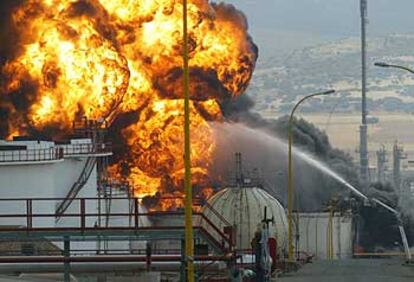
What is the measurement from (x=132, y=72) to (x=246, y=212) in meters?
12.8

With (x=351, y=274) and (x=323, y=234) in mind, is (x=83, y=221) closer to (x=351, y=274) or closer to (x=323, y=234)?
(x=351, y=274)

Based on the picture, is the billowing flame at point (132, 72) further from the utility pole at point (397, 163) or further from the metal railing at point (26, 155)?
the utility pole at point (397, 163)

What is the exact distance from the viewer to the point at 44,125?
73812 millimetres

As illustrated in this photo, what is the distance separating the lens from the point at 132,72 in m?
75.4

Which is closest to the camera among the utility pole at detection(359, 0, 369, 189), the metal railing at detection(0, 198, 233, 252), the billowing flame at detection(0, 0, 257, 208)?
the metal railing at detection(0, 198, 233, 252)

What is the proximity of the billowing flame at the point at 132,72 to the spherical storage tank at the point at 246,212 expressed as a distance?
5.26 meters

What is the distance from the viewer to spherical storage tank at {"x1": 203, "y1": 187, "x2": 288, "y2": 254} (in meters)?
71.3

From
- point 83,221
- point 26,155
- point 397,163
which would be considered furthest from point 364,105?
point 83,221

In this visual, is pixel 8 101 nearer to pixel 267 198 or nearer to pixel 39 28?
pixel 39 28

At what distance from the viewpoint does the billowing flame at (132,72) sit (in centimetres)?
7200

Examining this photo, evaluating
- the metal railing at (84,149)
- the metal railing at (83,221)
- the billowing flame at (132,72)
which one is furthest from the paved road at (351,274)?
the billowing flame at (132,72)

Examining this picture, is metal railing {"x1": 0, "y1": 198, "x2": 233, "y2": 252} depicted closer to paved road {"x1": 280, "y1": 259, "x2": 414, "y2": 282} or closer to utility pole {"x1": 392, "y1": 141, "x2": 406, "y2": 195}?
paved road {"x1": 280, "y1": 259, "x2": 414, "y2": 282}

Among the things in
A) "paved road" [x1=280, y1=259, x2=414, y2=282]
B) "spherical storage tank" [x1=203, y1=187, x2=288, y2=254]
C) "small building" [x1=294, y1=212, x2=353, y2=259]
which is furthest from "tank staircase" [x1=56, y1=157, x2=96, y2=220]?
"small building" [x1=294, y1=212, x2=353, y2=259]

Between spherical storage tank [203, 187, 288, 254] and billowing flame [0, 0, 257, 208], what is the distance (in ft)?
17.3
